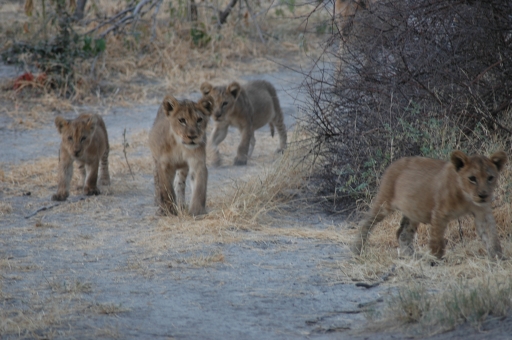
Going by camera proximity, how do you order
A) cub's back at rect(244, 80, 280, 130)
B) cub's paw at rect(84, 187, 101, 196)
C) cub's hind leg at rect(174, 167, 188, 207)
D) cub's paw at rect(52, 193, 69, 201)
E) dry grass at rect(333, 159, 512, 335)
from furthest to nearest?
cub's back at rect(244, 80, 280, 130), cub's paw at rect(84, 187, 101, 196), cub's paw at rect(52, 193, 69, 201), cub's hind leg at rect(174, 167, 188, 207), dry grass at rect(333, 159, 512, 335)

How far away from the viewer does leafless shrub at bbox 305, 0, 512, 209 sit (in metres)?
6.91

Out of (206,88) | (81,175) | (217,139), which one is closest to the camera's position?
(81,175)

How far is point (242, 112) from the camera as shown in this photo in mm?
10773

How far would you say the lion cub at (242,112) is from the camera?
1048cm

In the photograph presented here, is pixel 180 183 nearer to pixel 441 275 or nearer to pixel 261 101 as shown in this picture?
pixel 441 275

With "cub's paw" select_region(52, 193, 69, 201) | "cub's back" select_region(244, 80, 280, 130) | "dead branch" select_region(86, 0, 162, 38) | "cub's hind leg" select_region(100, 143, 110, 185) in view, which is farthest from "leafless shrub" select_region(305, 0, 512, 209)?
"dead branch" select_region(86, 0, 162, 38)

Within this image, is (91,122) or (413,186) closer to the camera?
(413,186)

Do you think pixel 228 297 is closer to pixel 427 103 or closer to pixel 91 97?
pixel 427 103

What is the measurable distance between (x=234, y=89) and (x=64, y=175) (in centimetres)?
304

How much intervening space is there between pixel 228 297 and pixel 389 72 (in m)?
3.14

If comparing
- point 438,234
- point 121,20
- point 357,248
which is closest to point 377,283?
point 438,234

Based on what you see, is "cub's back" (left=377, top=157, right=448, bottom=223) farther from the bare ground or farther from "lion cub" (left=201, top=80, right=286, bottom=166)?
"lion cub" (left=201, top=80, right=286, bottom=166)

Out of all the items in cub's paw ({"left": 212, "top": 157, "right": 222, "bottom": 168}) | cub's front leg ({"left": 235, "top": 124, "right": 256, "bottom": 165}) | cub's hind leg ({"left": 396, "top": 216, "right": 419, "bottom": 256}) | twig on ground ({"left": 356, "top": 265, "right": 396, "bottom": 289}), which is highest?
Result: cub's hind leg ({"left": 396, "top": 216, "right": 419, "bottom": 256})

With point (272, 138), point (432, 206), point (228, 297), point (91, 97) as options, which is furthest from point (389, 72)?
point (91, 97)
